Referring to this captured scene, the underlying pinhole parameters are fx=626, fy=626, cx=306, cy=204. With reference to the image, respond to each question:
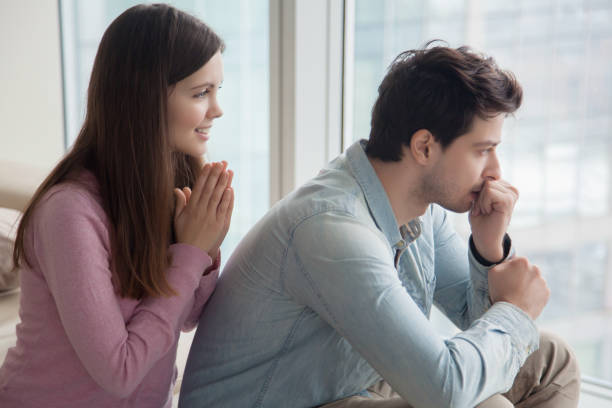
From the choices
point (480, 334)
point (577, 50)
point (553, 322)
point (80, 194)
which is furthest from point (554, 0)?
point (80, 194)

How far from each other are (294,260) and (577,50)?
1066 millimetres

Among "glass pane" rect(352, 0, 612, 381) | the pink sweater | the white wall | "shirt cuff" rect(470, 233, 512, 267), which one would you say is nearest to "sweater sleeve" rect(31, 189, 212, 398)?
the pink sweater

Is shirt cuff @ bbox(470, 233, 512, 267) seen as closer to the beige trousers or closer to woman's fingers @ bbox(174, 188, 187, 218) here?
the beige trousers

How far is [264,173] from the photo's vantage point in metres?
2.36

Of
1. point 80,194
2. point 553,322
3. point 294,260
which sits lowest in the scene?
point 553,322

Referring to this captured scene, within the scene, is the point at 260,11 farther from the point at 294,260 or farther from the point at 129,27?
the point at 294,260

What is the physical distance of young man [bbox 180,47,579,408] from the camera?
3.20 ft

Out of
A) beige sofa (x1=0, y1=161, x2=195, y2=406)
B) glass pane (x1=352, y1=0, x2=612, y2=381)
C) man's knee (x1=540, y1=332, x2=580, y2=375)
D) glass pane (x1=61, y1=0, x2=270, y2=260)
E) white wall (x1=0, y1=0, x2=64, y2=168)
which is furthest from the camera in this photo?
white wall (x1=0, y1=0, x2=64, y2=168)

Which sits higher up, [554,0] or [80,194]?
[554,0]

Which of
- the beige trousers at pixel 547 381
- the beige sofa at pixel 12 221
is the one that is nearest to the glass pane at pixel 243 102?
the beige sofa at pixel 12 221

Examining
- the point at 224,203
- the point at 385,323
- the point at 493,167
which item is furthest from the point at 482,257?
the point at 224,203

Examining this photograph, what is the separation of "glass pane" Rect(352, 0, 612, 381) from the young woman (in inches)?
38.7

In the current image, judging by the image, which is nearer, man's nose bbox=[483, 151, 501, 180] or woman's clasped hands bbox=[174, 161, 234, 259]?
woman's clasped hands bbox=[174, 161, 234, 259]

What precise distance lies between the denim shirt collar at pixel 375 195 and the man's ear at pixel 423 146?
0.09 m
